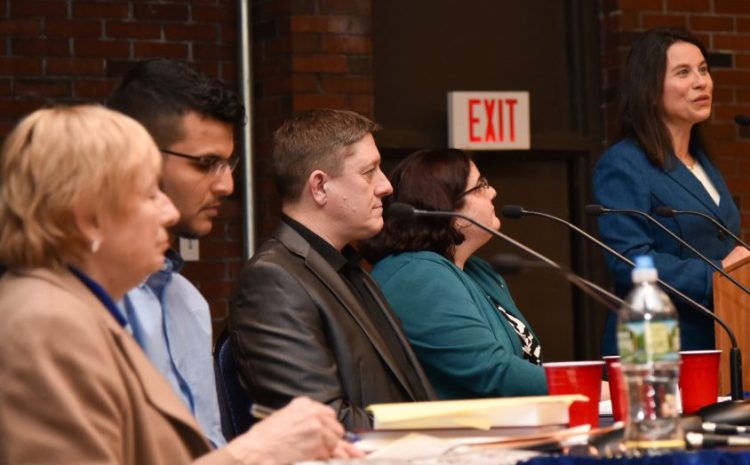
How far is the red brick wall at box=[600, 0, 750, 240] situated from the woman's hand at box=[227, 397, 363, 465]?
384 centimetres

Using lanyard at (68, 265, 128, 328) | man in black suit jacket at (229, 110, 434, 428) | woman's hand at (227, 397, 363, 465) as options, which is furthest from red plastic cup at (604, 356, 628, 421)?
lanyard at (68, 265, 128, 328)

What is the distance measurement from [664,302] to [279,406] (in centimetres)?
89

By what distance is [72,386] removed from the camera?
1.93m

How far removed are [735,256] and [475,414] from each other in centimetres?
177

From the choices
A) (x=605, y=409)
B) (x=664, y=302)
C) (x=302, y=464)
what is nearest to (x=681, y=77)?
(x=605, y=409)

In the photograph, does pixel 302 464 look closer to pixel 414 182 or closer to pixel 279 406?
pixel 279 406

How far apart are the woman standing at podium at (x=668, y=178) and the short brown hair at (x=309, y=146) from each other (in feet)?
3.31

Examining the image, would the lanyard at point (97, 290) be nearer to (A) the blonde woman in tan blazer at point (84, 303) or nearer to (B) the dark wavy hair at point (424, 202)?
(A) the blonde woman in tan blazer at point (84, 303)

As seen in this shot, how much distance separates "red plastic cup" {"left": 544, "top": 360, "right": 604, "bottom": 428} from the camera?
2539mm

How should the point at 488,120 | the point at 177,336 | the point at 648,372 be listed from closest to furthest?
the point at 648,372
the point at 177,336
the point at 488,120

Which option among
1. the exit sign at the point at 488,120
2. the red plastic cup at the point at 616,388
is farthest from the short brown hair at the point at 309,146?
the exit sign at the point at 488,120

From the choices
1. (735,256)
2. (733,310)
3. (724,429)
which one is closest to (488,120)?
(735,256)

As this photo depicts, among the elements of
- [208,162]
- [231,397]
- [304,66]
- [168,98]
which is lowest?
[231,397]

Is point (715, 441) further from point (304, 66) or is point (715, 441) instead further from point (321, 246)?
A: point (304, 66)
